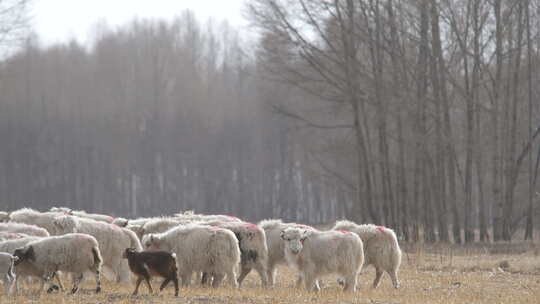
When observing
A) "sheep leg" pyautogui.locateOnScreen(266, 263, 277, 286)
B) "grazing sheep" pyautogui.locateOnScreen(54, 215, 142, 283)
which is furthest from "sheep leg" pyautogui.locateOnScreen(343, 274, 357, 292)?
"grazing sheep" pyautogui.locateOnScreen(54, 215, 142, 283)

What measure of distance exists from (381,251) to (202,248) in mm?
3609

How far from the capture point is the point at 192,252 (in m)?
17.2

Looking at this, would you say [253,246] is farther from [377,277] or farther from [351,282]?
[377,277]

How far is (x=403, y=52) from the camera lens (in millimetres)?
34500

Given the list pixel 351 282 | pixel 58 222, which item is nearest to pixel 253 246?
pixel 351 282

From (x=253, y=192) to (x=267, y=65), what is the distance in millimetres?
36510

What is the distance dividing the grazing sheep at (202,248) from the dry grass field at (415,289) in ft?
1.80

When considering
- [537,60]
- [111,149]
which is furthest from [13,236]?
[111,149]

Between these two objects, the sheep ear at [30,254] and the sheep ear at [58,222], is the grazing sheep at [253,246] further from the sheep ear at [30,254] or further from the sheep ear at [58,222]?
the sheep ear at [30,254]

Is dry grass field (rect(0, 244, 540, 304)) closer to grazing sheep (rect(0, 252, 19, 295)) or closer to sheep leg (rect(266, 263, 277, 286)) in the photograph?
sheep leg (rect(266, 263, 277, 286))

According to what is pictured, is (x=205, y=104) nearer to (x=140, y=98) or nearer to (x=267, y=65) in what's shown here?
(x=140, y=98)

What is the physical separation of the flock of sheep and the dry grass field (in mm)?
383

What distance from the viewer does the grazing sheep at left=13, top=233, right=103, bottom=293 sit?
15.3 metres

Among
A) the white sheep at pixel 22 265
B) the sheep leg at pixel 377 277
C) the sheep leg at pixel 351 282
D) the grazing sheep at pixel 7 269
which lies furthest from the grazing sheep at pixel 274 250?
the grazing sheep at pixel 7 269
